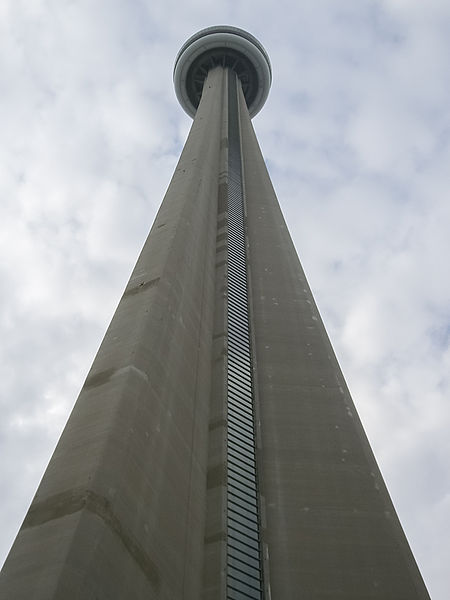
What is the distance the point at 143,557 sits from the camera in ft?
21.1

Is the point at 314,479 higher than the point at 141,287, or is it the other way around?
the point at 141,287

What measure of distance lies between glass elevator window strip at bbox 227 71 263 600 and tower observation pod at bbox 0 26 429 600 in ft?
0.11

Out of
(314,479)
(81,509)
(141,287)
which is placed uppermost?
(141,287)

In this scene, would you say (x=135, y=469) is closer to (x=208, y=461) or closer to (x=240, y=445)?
(x=208, y=461)

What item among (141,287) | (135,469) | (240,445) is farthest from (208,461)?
(135,469)

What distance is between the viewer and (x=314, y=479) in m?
10.6

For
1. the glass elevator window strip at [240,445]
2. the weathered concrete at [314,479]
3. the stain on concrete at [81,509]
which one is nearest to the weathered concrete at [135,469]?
the stain on concrete at [81,509]

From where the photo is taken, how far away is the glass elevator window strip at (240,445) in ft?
29.4

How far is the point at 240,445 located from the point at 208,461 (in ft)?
3.93

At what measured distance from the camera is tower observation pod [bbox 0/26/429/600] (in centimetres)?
608

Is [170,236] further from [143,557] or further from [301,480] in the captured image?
[143,557]

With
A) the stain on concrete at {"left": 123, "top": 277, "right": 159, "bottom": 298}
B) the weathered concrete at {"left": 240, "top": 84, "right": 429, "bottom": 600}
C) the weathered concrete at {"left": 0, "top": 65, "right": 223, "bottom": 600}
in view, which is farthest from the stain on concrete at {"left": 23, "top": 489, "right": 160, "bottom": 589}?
the stain on concrete at {"left": 123, "top": 277, "right": 159, "bottom": 298}

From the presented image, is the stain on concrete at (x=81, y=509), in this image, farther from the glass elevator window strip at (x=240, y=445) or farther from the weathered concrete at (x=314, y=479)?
the weathered concrete at (x=314, y=479)

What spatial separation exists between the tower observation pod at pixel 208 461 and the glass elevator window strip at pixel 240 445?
0.11 feet
